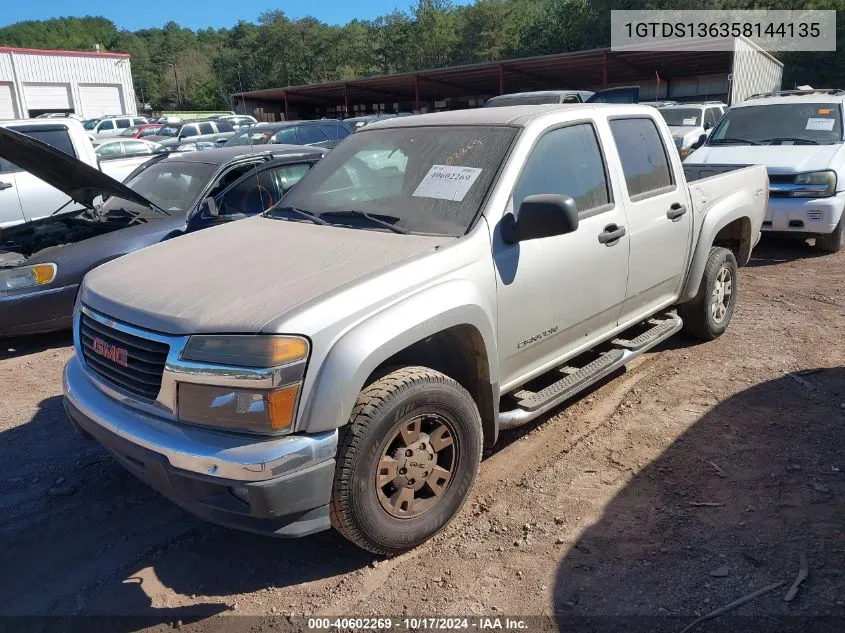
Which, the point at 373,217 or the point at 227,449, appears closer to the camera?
the point at 227,449

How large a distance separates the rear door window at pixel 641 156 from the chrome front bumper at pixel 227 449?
2595mm

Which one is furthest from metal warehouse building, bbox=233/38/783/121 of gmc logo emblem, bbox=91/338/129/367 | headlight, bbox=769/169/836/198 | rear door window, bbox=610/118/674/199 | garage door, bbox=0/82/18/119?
gmc logo emblem, bbox=91/338/129/367

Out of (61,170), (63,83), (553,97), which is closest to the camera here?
(61,170)

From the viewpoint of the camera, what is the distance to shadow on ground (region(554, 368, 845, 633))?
2.60 meters

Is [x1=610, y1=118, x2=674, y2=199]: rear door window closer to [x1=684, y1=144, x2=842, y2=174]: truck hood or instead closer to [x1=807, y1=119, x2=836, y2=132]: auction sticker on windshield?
[x1=684, y1=144, x2=842, y2=174]: truck hood

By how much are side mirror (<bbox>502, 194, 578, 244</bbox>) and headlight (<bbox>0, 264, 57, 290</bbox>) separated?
4320 millimetres

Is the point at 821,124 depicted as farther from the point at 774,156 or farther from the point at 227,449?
the point at 227,449

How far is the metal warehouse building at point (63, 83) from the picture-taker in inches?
1559

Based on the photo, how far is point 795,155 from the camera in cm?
805

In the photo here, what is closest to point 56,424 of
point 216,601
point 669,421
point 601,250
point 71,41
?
point 216,601

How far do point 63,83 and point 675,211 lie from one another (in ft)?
155

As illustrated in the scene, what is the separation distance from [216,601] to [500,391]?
1588 millimetres

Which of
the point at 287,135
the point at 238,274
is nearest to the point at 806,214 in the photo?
the point at 238,274

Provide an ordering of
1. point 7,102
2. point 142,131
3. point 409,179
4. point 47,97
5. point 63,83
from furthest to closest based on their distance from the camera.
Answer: point 63,83
point 47,97
point 7,102
point 142,131
point 409,179
